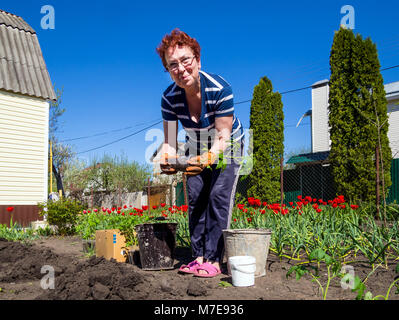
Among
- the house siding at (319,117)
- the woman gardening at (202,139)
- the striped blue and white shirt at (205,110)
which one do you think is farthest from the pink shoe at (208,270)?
the house siding at (319,117)

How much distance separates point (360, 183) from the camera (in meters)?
8.05

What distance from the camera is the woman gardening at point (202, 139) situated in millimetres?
2662

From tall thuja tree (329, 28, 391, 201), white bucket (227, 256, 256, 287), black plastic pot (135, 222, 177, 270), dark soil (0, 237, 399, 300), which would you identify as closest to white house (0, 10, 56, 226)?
dark soil (0, 237, 399, 300)

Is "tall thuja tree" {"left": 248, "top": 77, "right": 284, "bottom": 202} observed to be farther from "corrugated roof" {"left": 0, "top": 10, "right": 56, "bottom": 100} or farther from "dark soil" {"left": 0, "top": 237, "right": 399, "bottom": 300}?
"dark soil" {"left": 0, "top": 237, "right": 399, "bottom": 300}

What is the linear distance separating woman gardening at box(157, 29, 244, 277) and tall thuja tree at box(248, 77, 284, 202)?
7999 millimetres

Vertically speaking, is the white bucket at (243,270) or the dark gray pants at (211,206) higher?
the dark gray pants at (211,206)

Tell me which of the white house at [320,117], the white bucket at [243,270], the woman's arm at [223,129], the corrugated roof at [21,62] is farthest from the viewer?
the white house at [320,117]

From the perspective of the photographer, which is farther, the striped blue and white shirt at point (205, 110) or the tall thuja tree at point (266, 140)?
the tall thuja tree at point (266, 140)

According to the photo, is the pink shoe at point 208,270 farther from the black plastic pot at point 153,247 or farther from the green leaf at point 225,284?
the black plastic pot at point 153,247

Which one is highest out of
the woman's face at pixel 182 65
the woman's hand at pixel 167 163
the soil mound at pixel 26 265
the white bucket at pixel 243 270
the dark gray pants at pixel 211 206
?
the woman's face at pixel 182 65

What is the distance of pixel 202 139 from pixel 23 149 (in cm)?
646

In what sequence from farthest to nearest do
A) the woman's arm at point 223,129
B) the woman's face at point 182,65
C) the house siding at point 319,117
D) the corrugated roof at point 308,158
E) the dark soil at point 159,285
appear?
the house siding at point 319,117 → the corrugated roof at point 308,158 → the woman's arm at point 223,129 → the woman's face at point 182,65 → the dark soil at point 159,285

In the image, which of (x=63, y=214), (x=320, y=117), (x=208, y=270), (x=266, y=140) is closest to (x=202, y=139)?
(x=208, y=270)

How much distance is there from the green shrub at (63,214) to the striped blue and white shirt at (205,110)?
13.8 ft
